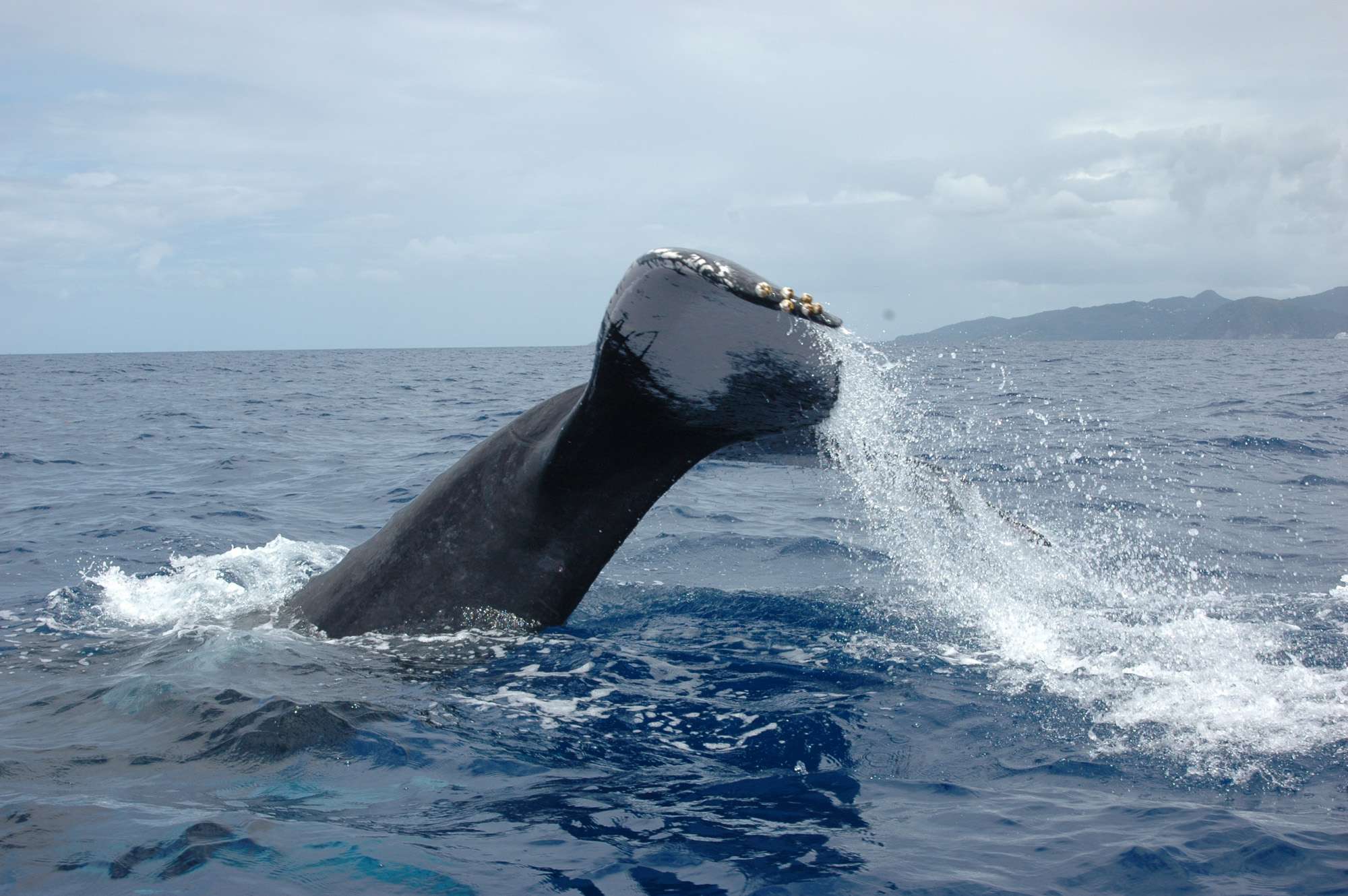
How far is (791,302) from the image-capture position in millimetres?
4633

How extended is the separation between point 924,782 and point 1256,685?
2.50 m

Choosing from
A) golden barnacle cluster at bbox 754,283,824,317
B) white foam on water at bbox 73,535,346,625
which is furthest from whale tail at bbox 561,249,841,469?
white foam on water at bbox 73,535,346,625

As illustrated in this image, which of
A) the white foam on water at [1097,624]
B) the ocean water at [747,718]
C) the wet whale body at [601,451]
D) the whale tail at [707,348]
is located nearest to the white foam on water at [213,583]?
the ocean water at [747,718]

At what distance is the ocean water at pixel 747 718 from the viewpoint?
13.8 feet

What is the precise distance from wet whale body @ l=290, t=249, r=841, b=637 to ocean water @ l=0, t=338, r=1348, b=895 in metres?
0.28

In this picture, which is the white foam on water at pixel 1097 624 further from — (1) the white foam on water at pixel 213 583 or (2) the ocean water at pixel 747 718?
(1) the white foam on water at pixel 213 583

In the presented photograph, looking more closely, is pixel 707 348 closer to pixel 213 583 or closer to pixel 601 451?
pixel 601 451

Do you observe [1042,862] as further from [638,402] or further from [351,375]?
[351,375]

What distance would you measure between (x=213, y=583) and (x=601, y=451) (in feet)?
20.4

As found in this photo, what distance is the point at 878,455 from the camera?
18.1 feet

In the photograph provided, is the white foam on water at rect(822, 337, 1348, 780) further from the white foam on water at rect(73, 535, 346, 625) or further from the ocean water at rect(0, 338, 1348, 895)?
the white foam on water at rect(73, 535, 346, 625)

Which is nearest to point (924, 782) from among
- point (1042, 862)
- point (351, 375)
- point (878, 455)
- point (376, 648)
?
point (1042, 862)

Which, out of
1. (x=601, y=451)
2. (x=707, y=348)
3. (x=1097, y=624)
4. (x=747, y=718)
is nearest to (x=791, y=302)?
(x=707, y=348)

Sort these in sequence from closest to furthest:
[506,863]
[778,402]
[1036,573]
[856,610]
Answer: [506,863], [778,402], [856,610], [1036,573]
